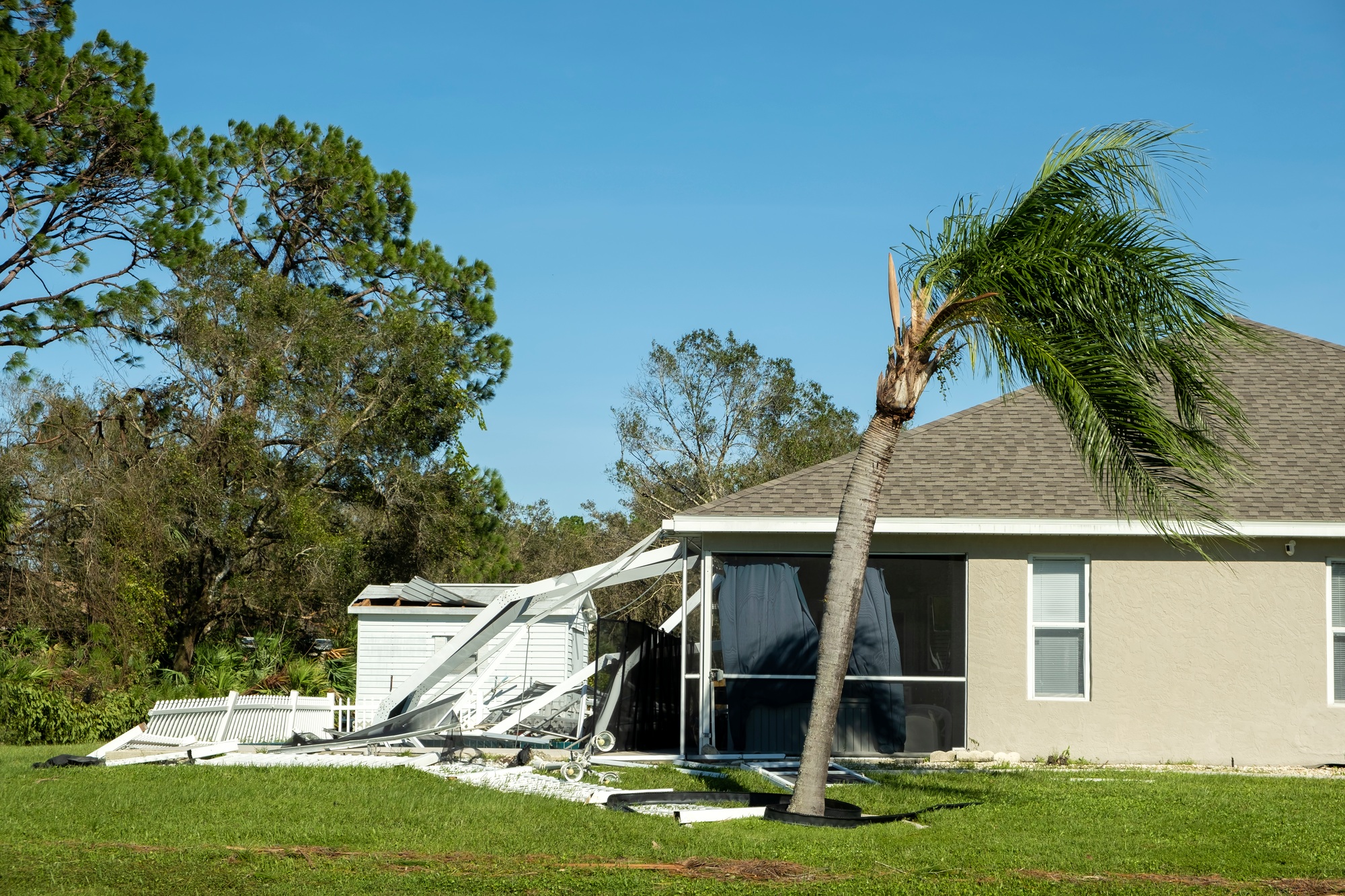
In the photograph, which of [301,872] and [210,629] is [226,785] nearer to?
[301,872]

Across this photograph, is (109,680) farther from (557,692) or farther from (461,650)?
(557,692)

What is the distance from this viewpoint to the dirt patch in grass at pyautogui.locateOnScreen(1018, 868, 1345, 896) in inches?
264

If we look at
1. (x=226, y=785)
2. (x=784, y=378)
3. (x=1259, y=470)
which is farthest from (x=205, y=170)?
(x=1259, y=470)

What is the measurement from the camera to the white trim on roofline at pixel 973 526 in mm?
13188

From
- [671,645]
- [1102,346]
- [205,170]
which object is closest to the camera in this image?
[1102,346]

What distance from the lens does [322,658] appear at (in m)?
25.7

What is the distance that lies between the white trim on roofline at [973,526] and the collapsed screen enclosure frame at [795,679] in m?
0.49

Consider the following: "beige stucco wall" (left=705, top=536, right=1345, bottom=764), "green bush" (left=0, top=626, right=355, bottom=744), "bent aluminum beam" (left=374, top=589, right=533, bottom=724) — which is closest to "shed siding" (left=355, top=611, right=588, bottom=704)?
"green bush" (left=0, top=626, right=355, bottom=744)

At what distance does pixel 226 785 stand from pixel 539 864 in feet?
13.8

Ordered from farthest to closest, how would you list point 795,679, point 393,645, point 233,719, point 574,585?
point 393,645, point 233,719, point 795,679, point 574,585

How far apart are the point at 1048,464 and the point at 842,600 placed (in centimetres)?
665

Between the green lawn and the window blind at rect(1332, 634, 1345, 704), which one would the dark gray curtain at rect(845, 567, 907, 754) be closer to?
the green lawn

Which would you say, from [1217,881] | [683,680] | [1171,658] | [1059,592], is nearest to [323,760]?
[683,680]

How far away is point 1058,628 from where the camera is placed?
1373cm
